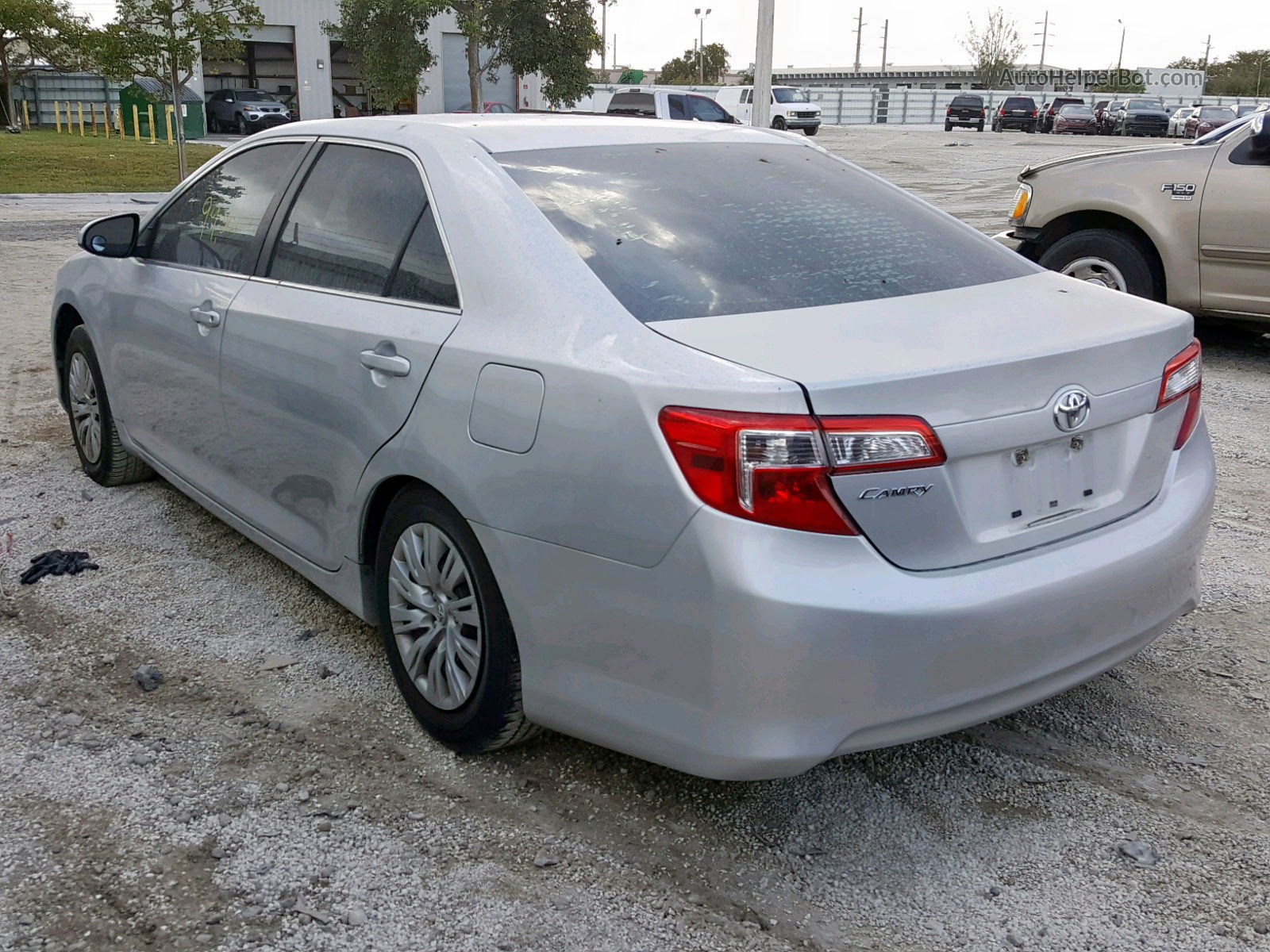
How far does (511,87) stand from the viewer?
164 ft

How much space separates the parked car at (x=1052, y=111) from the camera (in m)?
53.6

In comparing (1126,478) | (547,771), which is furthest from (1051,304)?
(547,771)

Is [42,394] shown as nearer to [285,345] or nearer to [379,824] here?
[285,345]

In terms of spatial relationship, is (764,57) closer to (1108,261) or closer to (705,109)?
(1108,261)

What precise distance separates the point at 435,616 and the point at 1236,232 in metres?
6.17

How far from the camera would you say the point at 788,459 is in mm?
2334

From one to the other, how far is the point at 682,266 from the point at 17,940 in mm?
2000

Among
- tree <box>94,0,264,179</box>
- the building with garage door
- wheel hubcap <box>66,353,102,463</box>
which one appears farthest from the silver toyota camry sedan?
the building with garage door

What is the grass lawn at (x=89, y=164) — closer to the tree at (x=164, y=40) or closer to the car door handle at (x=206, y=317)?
the tree at (x=164, y=40)

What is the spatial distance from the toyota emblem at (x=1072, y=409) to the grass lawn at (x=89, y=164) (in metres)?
22.1

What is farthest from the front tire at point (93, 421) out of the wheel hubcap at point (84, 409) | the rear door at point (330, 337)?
the rear door at point (330, 337)

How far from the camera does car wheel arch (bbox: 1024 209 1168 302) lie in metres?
7.80

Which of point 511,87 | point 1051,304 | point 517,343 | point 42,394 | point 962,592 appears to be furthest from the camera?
point 511,87

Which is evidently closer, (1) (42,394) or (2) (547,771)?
(2) (547,771)
